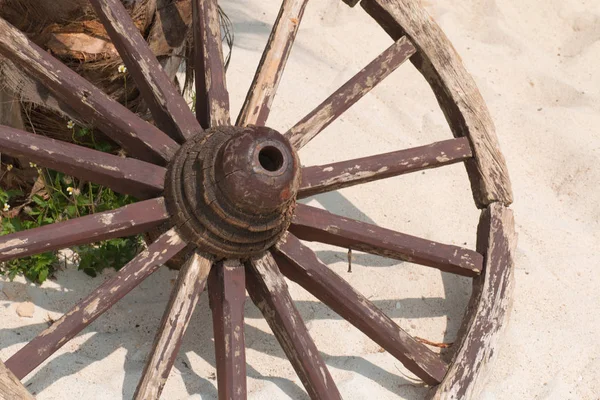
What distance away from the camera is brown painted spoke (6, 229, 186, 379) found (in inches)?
78.5

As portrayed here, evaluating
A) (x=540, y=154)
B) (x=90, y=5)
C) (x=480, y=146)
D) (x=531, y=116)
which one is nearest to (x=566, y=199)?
(x=540, y=154)

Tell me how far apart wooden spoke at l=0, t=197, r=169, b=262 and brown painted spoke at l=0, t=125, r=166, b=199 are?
6 cm

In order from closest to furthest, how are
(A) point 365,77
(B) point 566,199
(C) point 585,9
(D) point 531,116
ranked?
(A) point 365,77 < (B) point 566,199 < (D) point 531,116 < (C) point 585,9

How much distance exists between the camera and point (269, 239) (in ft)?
7.51

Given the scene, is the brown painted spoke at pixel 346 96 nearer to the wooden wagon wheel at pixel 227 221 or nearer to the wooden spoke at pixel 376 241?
the wooden wagon wheel at pixel 227 221

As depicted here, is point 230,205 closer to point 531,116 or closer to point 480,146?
point 480,146

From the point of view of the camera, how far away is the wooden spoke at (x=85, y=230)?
2031 millimetres

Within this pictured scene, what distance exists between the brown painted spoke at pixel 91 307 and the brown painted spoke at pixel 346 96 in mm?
570

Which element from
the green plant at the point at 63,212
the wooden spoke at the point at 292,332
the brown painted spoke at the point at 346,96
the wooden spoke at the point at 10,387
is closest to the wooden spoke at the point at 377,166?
the brown painted spoke at the point at 346,96

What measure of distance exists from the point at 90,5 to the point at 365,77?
893mm

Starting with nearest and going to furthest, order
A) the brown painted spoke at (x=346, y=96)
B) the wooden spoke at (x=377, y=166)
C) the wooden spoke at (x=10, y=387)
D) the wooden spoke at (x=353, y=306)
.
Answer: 1. the wooden spoke at (x=10, y=387)
2. the wooden spoke at (x=353, y=306)
3. the wooden spoke at (x=377, y=166)
4. the brown painted spoke at (x=346, y=96)

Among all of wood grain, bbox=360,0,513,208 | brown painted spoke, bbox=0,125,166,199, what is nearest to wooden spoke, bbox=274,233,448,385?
brown painted spoke, bbox=0,125,166,199

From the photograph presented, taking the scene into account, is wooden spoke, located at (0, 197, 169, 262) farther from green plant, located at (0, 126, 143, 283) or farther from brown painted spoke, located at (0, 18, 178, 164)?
green plant, located at (0, 126, 143, 283)

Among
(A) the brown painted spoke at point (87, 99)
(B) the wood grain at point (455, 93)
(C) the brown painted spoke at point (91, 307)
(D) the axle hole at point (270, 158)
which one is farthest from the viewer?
(B) the wood grain at point (455, 93)
